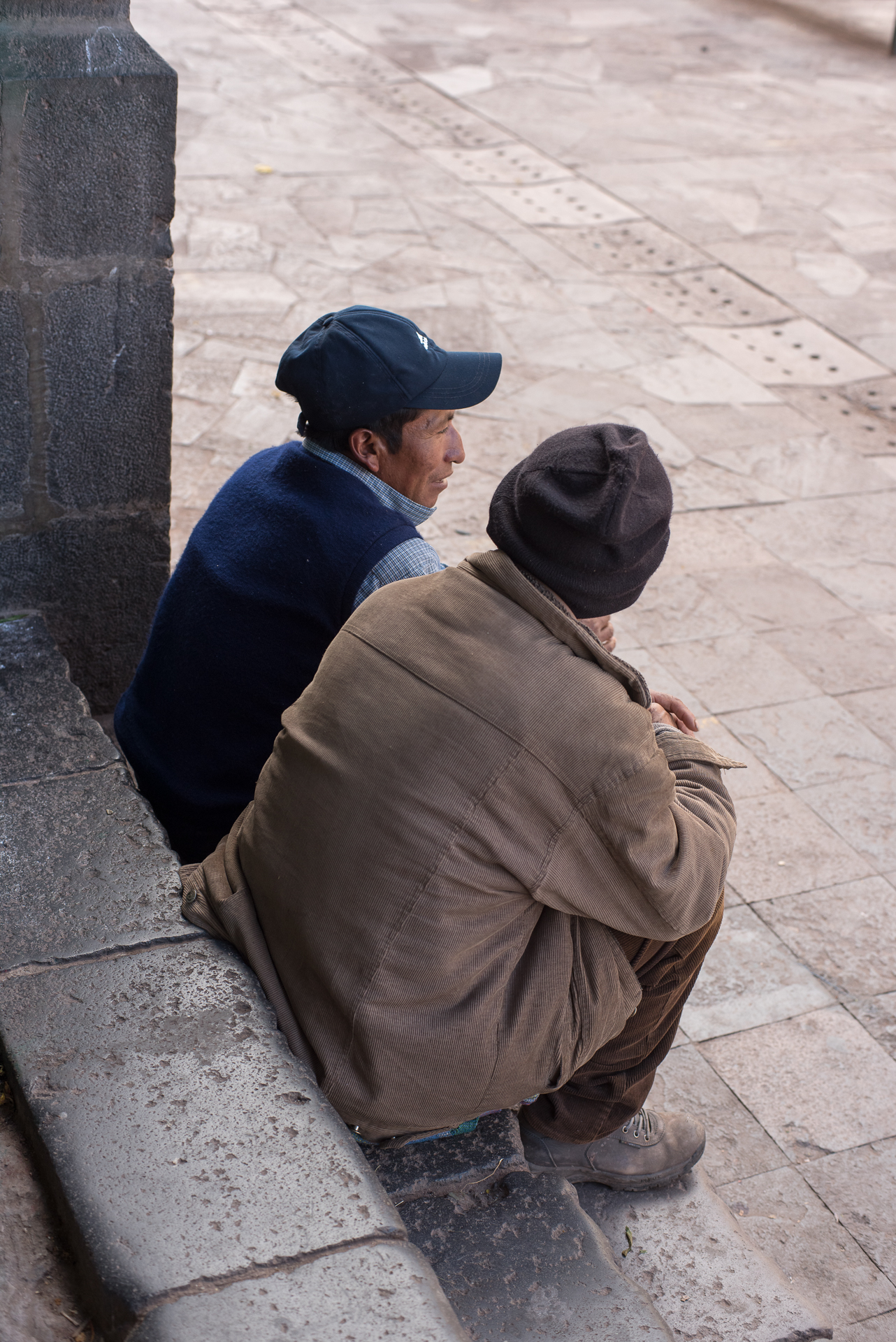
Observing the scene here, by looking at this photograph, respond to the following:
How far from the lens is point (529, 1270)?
82.7 inches

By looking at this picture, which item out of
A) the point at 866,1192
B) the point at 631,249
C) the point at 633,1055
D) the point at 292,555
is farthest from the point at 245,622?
the point at 631,249

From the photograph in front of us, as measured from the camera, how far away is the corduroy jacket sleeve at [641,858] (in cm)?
179

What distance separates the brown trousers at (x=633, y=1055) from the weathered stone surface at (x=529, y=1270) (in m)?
0.15

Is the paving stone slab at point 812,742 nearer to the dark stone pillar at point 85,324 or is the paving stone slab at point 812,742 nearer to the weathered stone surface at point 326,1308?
the dark stone pillar at point 85,324

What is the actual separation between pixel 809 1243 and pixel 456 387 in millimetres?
1862

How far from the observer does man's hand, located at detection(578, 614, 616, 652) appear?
1950mm

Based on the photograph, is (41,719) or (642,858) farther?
(41,719)

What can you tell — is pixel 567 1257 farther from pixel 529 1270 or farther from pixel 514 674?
pixel 514 674

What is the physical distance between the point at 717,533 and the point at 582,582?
130 inches

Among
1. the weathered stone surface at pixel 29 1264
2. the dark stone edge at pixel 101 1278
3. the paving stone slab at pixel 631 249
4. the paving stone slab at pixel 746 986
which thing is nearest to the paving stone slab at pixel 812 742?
the paving stone slab at pixel 746 986

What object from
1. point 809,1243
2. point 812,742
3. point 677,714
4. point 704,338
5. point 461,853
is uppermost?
point 461,853

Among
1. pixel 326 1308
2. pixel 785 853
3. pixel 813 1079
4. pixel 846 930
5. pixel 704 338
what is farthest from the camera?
pixel 704 338

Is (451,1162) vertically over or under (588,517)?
under

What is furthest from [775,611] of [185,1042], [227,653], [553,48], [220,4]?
[220,4]
